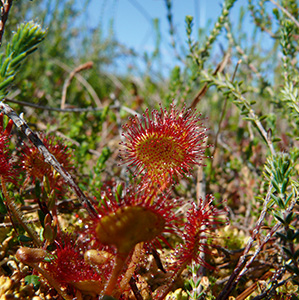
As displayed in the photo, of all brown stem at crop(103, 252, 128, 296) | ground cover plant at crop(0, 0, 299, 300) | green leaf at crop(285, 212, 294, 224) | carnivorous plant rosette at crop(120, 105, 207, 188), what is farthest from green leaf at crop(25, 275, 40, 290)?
green leaf at crop(285, 212, 294, 224)

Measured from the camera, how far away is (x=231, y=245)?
1.61 metres

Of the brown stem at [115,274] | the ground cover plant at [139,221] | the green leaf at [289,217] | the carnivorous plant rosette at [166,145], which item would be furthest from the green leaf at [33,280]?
the green leaf at [289,217]

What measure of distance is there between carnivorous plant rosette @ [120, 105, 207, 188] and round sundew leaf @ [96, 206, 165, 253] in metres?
0.29

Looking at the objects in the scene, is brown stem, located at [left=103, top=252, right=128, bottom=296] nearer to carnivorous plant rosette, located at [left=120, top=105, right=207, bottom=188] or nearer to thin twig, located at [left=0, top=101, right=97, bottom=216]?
thin twig, located at [left=0, top=101, right=97, bottom=216]

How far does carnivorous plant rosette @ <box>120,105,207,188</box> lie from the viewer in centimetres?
112

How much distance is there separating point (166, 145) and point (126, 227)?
1.36ft

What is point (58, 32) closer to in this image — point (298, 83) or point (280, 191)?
point (298, 83)

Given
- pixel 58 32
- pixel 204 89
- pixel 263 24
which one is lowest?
pixel 204 89

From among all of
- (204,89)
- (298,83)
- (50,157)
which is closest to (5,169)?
(50,157)

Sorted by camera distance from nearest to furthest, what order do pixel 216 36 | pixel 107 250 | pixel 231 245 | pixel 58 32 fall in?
1. pixel 107 250
2. pixel 231 245
3. pixel 216 36
4. pixel 58 32

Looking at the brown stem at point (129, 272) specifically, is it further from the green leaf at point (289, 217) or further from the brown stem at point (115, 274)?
the green leaf at point (289, 217)

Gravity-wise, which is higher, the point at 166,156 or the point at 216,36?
the point at 216,36

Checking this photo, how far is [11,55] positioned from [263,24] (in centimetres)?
187

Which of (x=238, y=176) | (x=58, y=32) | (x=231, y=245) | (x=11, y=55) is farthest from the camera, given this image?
(x=58, y=32)
